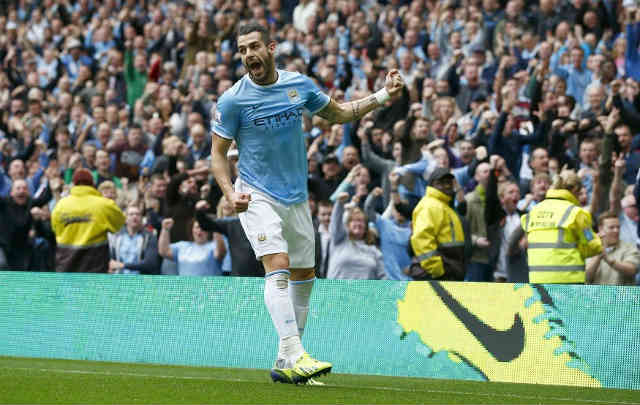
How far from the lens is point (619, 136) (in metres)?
12.4

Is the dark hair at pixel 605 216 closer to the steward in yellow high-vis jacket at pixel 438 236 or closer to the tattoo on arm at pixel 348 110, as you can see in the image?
the steward in yellow high-vis jacket at pixel 438 236

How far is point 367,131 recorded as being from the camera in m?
13.9

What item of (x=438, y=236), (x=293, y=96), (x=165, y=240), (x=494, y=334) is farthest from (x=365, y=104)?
(x=165, y=240)

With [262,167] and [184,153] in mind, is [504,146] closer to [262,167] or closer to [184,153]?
[184,153]

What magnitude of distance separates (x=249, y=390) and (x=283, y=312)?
2.08 feet

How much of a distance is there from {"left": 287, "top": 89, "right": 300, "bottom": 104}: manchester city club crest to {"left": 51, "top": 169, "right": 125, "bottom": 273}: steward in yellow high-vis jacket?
5401 millimetres

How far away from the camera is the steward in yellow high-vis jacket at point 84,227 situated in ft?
42.1

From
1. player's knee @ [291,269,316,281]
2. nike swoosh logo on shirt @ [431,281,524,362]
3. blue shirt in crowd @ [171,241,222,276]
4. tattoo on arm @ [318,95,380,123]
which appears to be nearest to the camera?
player's knee @ [291,269,316,281]

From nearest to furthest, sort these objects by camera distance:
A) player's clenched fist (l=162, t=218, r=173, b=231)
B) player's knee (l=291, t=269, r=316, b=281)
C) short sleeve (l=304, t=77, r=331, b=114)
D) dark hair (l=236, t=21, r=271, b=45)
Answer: dark hair (l=236, t=21, r=271, b=45), short sleeve (l=304, t=77, r=331, b=114), player's knee (l=291, t=269, r=316, b=281), player's clenched fist (l=162, t=218, r=173, b=231)

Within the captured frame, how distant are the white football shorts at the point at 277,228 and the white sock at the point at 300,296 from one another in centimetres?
16

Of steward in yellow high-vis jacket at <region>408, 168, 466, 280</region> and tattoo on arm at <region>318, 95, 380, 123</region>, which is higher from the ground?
tattoo on arm at <region>318, 95, 380, 123</region>

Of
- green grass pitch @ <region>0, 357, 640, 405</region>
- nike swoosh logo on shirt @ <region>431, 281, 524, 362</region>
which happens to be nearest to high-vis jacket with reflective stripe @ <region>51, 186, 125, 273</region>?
green grass pitch @ <region>0, 357, 640, 405</region>

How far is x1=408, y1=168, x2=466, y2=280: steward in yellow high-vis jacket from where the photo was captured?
35.4 ft

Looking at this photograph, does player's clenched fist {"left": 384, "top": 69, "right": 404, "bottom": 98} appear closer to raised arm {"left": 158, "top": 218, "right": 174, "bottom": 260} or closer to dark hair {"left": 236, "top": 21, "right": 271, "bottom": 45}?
dark hair {"left": 236, "top": 21, "right": 271, "bottom": 45}
